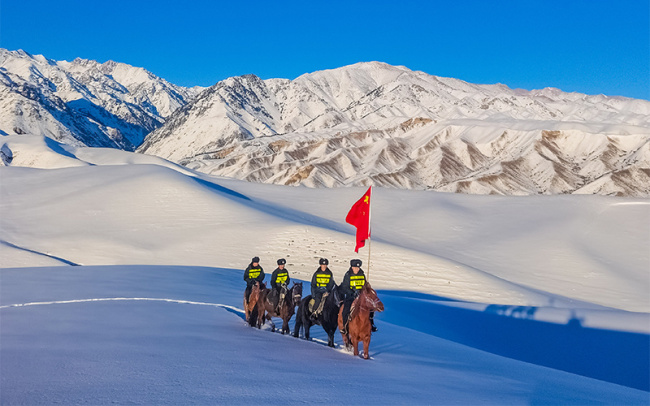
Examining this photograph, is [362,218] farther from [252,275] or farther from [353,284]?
[252,275]

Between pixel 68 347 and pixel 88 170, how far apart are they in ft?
158

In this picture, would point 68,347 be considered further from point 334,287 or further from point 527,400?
point 527,400

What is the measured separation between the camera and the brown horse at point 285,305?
11.5 metres

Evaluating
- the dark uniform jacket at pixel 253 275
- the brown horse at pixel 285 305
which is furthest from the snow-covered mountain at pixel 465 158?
the brown horse at pixel 285 305

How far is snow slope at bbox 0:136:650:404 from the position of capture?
7500 mm

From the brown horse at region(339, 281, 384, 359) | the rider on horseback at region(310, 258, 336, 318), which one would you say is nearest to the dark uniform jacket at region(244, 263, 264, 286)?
the rider on horseback at region(310, 258, 336, 318)

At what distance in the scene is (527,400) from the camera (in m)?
7.84

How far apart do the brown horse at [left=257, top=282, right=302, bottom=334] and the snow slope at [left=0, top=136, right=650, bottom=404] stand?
0.58 metres

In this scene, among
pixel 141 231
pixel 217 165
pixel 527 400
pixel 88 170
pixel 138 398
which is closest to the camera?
pixel 138 398

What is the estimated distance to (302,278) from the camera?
2755 centimetres

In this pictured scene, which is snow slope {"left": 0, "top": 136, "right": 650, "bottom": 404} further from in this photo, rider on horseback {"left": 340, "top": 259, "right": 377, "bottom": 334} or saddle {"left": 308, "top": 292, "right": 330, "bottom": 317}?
rider on horseback {"left": 340, "top": 259, "right": 377, "bottom": 334}

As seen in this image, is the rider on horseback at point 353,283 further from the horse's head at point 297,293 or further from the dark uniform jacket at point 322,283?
the horse's head at point 297,293

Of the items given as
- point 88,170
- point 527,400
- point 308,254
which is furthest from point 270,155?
point 527,400

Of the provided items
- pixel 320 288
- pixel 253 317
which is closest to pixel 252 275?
Result: pixel 253 317
